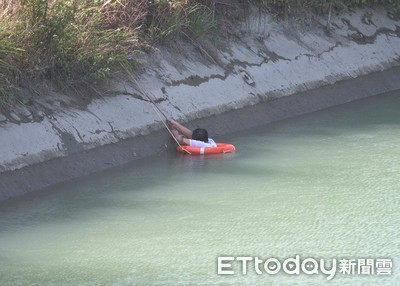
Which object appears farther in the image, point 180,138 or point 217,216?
point 180,138

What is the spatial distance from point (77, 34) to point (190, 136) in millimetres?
1518

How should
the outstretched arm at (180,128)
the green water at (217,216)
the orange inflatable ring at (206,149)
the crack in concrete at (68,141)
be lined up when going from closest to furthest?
the green water at (217,216) → the crack in concrete at (68,141) → the orange inflatable ring at (206,149) → the outstretched arm at (180,128)

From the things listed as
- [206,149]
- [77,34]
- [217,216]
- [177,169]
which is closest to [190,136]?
[206,149]

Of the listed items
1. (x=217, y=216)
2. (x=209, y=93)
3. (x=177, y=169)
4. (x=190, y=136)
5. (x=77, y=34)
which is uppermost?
(x=77, y=34)

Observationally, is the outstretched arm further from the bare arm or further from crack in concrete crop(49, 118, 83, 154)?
crack in concrete crop(49, 118, 83, 154)

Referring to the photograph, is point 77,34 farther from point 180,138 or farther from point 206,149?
point 206,149

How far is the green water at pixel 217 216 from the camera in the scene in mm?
7980

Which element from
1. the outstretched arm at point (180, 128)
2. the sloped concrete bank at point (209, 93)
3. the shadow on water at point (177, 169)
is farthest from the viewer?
the outstretched arm at point (180, 128)

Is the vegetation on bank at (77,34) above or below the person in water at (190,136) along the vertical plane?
above

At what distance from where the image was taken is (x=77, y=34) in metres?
11.3

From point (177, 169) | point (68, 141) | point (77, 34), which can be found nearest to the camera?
point (68, 141)

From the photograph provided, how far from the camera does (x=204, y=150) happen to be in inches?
449

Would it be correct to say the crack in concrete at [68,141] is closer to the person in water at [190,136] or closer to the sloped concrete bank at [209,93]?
the sloped concrete bank at [209,93]

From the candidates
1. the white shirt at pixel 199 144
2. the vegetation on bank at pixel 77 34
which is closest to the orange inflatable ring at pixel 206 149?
the white shirt at pixel 199 144
